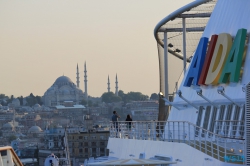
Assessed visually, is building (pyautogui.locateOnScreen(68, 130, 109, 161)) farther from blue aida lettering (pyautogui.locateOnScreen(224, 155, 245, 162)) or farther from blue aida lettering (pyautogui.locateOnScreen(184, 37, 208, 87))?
blue aida lettering (pyautogui.locateOnScreen(224, 155, 245, 162))

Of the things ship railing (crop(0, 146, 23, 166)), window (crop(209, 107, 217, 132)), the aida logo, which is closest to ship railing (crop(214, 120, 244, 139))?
window (crop(209, 107, 217, 132))

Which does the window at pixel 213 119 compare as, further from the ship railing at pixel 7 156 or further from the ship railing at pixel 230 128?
the ship railing at pixel 7 156

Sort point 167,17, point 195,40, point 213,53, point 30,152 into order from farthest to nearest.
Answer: point 30,152
point 195,40
point 167,17
point 213,53

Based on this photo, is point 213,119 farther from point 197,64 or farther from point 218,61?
point 197,64

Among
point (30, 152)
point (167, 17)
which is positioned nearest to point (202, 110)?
point (167, 17)

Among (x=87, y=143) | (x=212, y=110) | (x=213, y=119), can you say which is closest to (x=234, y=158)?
(x=213, y=119)

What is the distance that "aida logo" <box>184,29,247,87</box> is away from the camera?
26375mm

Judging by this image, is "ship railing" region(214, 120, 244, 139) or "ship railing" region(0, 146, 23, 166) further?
"ship railing" region(214, 120, 244, 139)

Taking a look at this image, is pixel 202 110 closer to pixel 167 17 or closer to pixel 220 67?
pixel 220 67

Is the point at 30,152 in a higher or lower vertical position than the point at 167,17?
lower

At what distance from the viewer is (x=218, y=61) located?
27.6 meters

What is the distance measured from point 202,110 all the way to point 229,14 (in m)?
2.91

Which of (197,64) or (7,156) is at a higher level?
(197,64)

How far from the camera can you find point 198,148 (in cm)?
2606
